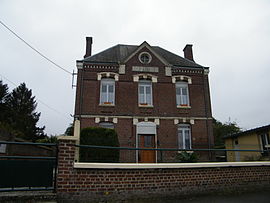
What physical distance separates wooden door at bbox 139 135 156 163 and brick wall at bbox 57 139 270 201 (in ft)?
23.1

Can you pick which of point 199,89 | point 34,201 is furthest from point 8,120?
point 34,201

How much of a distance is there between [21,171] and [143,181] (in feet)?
9.80

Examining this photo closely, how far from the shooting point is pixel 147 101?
14.4 m

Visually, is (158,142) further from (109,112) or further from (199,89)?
(199,89)

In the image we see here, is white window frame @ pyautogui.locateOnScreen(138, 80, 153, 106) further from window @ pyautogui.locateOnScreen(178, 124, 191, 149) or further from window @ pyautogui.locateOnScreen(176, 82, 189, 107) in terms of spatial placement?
window @ pyautogui.locateOnScreen(178, 124, 191, 149)

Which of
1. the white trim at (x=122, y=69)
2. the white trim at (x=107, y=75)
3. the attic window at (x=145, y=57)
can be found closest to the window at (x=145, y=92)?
the white trim at (x=122, y=69)

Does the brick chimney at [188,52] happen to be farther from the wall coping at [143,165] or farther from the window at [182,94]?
the wall coping at [143,165]

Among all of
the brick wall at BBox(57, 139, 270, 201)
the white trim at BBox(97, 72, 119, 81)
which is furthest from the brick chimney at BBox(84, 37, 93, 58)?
the brick wall at BBox(57, 139, 270, 201)

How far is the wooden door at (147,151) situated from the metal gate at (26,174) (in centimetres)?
844

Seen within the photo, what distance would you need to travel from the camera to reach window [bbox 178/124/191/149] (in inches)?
546

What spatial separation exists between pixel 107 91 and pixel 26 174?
996 centimetres

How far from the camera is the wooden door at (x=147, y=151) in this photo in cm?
1266

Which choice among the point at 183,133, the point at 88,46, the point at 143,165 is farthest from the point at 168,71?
the point at 143,165

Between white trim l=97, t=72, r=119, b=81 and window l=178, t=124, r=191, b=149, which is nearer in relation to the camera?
window l=178, t=124, r=191, b=149
